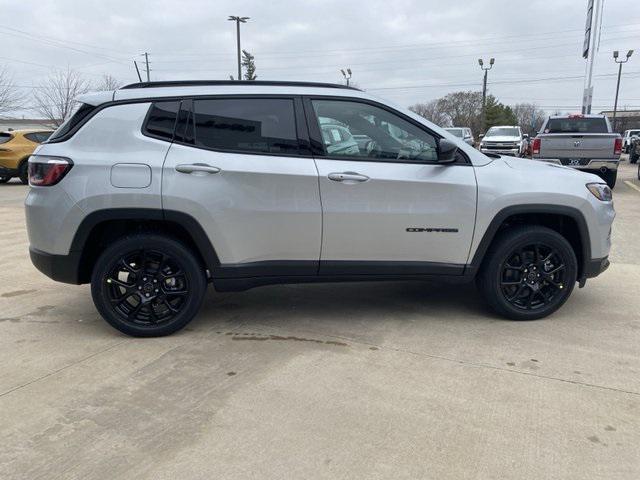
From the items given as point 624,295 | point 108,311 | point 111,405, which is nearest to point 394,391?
point 111,405

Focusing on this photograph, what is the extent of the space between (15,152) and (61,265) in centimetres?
1411

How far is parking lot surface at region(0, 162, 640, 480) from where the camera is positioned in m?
2.55

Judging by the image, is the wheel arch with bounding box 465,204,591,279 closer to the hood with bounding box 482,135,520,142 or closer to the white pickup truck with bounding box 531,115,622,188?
the white pickup truck with bounding box 531,115,622,188

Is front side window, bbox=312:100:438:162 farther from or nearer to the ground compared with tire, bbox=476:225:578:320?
farther from the ground

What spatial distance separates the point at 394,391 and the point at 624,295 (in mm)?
3075

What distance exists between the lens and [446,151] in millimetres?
3908

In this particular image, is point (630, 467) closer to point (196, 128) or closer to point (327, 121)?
point (327, 121)

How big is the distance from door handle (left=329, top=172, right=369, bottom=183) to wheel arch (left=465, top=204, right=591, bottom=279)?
3.51ft

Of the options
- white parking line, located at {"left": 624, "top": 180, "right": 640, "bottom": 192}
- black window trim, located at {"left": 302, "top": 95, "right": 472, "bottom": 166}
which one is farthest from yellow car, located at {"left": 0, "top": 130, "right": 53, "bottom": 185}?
white parking line, located at {"left": 624, "top": 180, "right": 640, "bottom": 192}

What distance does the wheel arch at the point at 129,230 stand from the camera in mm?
3793

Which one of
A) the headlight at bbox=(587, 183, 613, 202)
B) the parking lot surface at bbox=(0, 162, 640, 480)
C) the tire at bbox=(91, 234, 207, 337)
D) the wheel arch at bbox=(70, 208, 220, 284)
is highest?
the headlight at bbox=(587, 183, 613, 202)

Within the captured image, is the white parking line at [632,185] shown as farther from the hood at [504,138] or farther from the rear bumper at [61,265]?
the rear bumper at [61,265]

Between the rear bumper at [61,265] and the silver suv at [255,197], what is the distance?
0.03 ft

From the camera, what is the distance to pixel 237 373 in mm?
3459
